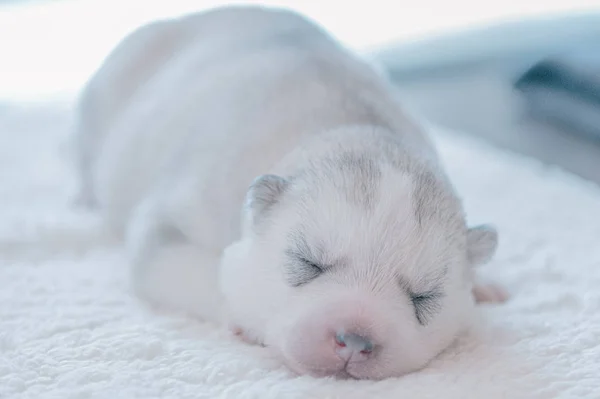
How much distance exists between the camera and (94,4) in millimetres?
4352

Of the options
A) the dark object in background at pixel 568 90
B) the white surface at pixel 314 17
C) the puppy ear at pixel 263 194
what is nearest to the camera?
the puppy ear at pixel 263 194

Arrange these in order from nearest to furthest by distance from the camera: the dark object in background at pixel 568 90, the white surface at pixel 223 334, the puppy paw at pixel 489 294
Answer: the white surface at pixel 223 334 → the puppy paw at pixel 489 294 → the dark object in background at pixel 568 90

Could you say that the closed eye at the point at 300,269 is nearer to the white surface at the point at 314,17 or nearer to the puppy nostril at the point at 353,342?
the puppy nostril at the point at 353,342

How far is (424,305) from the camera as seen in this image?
61.4 inches

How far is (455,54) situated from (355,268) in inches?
138

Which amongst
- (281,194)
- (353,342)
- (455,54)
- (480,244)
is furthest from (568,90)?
(353,342)

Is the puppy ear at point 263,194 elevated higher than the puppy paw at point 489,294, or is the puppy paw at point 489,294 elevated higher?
the puppy ear at point 263,194

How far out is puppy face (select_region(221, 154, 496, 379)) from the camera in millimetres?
1427

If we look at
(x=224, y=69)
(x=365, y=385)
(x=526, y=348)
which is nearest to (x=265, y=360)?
(x=365, y=385)

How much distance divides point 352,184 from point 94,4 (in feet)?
10.5

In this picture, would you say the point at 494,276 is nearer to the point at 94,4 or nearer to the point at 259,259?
the point at 259,259

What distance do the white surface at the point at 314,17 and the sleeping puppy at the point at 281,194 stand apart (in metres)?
0.82

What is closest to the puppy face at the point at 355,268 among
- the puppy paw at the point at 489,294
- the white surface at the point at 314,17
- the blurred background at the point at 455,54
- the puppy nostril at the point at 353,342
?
the puppy nostril at the point at 353,342

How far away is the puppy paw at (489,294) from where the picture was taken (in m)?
1.98
